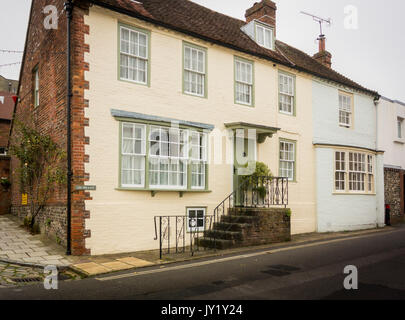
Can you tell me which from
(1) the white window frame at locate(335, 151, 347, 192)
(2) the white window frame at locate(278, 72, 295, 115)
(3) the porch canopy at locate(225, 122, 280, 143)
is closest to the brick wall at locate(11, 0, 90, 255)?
(3) the porch canopy at locate(225, 122, 280, 143)

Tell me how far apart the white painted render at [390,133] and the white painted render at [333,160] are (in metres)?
1.20

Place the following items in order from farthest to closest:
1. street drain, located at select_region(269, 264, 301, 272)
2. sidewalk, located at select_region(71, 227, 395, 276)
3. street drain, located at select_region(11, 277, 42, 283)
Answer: sidewalk, located at select_region(71, 227, 395, 276)
street drain, located at select_region(269, 264, 301, 272)
street drain, located at select_region(11, 277, 42, 283)

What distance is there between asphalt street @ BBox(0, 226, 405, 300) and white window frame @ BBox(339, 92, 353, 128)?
9.08 m

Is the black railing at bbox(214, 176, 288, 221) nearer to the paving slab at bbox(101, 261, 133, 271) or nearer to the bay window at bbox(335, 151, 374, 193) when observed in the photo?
the bay window at bbox(335, 151, 374, 193)

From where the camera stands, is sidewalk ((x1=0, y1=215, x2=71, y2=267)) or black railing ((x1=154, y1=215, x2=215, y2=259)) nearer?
sidewalk ((x1=0, y1=215, x2=71, y2=267))

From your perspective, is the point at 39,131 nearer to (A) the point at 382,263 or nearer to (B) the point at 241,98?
(B) the point at 241,98

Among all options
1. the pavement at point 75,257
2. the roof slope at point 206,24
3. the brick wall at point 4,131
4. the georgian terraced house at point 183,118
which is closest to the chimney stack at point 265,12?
the georgian terraced house at point 183,118

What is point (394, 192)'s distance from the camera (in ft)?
66.3

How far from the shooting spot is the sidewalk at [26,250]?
9.01 meters

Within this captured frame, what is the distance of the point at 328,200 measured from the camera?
53.9ft

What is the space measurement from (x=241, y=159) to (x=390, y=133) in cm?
1117

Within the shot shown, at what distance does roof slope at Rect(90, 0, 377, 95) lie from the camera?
1190 centimetres

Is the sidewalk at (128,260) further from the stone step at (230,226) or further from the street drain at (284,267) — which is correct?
the street drain at (284,267)

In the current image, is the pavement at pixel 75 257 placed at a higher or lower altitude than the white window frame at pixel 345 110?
lower
